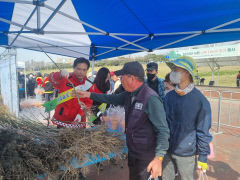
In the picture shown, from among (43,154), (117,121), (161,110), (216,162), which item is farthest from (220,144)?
(43,154)

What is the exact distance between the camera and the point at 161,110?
4.96 feet

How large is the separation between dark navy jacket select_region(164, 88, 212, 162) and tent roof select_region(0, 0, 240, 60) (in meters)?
1.22

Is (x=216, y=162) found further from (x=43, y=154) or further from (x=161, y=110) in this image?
(x=43, y=154)

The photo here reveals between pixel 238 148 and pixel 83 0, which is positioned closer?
pixel 83 0

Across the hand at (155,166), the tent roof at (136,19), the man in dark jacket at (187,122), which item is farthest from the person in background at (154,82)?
the hand at (155,166)

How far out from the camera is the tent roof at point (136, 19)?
87.7 inches

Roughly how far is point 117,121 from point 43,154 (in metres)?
1.14

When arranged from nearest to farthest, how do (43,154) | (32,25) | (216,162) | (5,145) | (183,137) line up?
(5,145), (43,154), (183,137), (32,25), (216,162)

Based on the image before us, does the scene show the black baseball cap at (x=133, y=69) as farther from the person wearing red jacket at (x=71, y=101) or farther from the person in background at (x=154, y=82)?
the person in background at (x=154, y=82)

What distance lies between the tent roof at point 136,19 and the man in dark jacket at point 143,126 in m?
1.17

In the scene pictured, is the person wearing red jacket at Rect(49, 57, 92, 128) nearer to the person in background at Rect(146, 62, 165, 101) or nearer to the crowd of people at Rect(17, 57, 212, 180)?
the crowd of people at Rect(17, 57, 212, 180)

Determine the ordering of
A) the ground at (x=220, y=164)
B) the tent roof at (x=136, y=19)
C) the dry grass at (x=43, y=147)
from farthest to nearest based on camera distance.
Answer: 1. the ground at (x=220, y=164)
2. the tent roof at (x=136, y=19)
3. the dry grass at (x=43, y=147)

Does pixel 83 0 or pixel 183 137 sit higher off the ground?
pixel 83 0

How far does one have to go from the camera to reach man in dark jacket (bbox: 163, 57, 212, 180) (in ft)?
5.40
